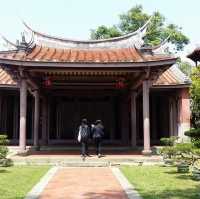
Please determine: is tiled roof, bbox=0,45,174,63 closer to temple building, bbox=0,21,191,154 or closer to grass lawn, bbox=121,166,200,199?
temple building, bbox=0,21,191,154

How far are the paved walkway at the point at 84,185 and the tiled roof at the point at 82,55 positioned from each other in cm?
483

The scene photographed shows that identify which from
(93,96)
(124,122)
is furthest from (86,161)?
(93,96)

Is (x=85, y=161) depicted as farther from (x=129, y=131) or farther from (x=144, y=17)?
(x=144, y=17)

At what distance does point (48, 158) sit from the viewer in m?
15.5

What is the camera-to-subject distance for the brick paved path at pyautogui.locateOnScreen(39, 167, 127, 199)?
348 inches

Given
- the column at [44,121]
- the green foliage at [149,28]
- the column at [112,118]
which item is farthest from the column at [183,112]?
the green foliage at [149,28]

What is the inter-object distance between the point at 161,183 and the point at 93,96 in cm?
1216

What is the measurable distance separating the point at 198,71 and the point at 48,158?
6.71m

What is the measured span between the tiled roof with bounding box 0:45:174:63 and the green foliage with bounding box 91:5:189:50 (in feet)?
57.4

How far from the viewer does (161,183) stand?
1052 centimetres

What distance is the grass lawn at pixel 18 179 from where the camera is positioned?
29.6 ft

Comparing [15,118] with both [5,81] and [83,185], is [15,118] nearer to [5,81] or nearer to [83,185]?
[5,81]

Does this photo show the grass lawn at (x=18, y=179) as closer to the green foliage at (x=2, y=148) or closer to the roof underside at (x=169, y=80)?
the green foliage at (x=2, y=148)

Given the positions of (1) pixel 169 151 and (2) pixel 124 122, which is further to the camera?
(2) pixel 124 122
